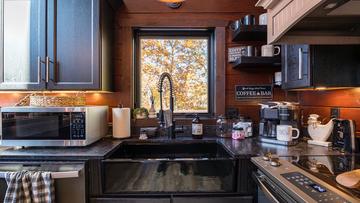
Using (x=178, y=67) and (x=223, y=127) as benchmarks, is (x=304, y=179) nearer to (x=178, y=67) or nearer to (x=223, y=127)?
(x=223, y=127)

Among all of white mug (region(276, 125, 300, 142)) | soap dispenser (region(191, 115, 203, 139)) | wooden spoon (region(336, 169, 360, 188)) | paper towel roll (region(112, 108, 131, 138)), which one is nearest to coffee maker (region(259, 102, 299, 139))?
white mug (region(276, 125, 300, 142))

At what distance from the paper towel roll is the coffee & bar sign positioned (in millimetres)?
991

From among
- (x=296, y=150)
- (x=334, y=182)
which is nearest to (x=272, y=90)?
(x=296, y=150)

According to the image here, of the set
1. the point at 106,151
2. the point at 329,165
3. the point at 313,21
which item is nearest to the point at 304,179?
the point at 329,165

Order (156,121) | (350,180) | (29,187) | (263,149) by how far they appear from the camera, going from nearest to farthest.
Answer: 1. (350,180)
2. (29,187)
3. (263,149)
4. (156,121)

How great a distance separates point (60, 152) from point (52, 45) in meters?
0.78

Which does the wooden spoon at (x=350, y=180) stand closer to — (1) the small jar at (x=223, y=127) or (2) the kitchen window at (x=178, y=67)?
(1) the small jar at (x=223, y=127)

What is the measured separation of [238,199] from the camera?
131 cm

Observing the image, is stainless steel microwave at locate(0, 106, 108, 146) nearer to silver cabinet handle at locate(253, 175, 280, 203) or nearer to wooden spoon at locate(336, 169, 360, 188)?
silver cabinet handle at locate(253, 175, 280, 203)

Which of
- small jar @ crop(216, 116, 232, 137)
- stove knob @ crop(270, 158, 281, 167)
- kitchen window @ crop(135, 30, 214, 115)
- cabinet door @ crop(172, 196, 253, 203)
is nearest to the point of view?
stove knob @ crop(270, 158, 281, 167)

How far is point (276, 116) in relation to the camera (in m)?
1.69

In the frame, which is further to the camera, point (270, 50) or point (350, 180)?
point (270, 50)

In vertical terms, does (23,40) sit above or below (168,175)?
above

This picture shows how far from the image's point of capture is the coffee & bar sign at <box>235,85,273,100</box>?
2.04 meters
